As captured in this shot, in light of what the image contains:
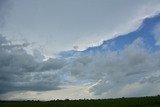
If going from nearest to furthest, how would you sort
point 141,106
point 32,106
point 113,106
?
point 141,106, point 113,106, point 32,106

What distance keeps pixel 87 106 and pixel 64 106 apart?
1243cm

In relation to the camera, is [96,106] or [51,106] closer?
[96,106]

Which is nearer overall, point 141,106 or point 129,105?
point 141,106

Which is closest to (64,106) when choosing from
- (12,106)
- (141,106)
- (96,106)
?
(96,106)

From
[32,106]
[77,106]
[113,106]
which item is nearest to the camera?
[113,106]

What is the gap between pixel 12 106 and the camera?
6722 inches

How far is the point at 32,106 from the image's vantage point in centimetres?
16912

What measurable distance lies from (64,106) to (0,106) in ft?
119

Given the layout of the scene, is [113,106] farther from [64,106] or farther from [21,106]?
[21,106]

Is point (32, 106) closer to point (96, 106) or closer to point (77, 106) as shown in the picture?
point (77, 106)

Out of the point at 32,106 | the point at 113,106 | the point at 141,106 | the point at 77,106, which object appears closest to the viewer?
the point at 141,106

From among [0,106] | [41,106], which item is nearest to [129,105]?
[41,106]

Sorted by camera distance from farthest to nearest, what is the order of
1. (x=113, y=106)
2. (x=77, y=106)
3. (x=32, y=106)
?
(x=32, y=106) → (x=77, y=106) → (x=113, y=106)

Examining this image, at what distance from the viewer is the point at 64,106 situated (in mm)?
161625
